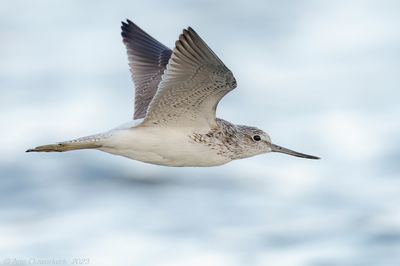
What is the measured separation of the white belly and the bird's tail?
9 cm

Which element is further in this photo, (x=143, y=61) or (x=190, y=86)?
(x=143, y=61)

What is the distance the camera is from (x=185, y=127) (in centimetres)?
1139

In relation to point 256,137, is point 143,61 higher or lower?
higher

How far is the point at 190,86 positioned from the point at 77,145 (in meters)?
1.25

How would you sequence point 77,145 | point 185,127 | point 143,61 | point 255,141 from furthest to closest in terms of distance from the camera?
point 143,61 < point 255,141 < point 185,127 < point 77,145

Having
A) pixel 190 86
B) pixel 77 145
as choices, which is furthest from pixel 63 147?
pixel 190 86

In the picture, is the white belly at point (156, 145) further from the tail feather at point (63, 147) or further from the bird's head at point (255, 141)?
the bird's head at point (255, 141)

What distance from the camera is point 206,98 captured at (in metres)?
11.1

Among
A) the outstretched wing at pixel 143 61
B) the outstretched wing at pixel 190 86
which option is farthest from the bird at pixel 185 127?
the outstretched wing at pixel 143 61

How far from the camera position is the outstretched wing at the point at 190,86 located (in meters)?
10.4

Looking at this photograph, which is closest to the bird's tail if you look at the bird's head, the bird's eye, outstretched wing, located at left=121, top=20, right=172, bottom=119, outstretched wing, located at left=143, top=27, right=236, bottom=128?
outstretched wing, located at left=143, top=27, right=236, bottom=128

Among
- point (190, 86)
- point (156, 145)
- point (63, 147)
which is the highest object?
point (190, 86)

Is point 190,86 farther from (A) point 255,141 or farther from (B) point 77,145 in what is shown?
(A) point 255,141

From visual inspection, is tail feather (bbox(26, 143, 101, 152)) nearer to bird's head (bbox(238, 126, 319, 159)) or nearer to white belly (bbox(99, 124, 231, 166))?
white belly (bbox(99, 124, 231, 166))
